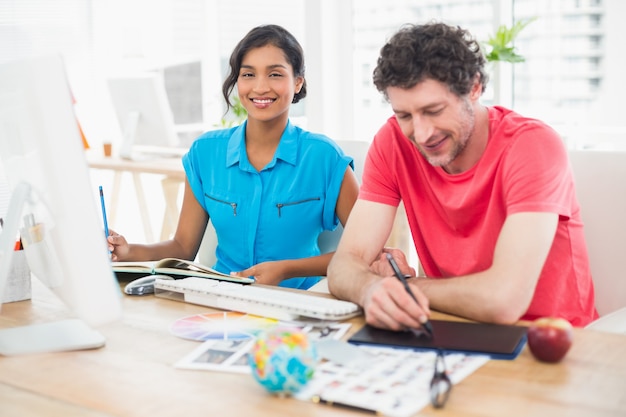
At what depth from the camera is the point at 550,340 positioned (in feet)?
3.94

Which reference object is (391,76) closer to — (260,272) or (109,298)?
(260,272)

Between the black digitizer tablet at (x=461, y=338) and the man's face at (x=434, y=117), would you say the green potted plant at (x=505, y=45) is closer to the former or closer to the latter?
the man's face at (x=434, y=117)

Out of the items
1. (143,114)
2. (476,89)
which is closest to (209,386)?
(476,89)

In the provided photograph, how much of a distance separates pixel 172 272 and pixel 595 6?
2474 millimetres

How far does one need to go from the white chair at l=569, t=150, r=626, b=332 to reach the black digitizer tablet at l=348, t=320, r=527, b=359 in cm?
51

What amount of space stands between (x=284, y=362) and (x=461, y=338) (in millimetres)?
370

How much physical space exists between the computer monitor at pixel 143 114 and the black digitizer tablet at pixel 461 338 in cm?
300

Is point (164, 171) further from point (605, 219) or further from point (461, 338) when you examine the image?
point (461, 338)

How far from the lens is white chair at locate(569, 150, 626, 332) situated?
1.77 m

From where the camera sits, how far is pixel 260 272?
6.72 ft

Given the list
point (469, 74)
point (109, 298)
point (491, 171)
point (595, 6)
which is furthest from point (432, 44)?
point (595, 6)

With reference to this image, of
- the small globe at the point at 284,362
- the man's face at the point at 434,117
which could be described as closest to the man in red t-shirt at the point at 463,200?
the man's face at the point at 434,117

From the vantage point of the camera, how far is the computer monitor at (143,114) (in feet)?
13.7

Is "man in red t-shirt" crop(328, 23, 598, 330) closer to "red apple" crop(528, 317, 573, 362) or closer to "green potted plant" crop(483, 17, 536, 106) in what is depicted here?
"red apple" crop(528, 317, 573, 362)
